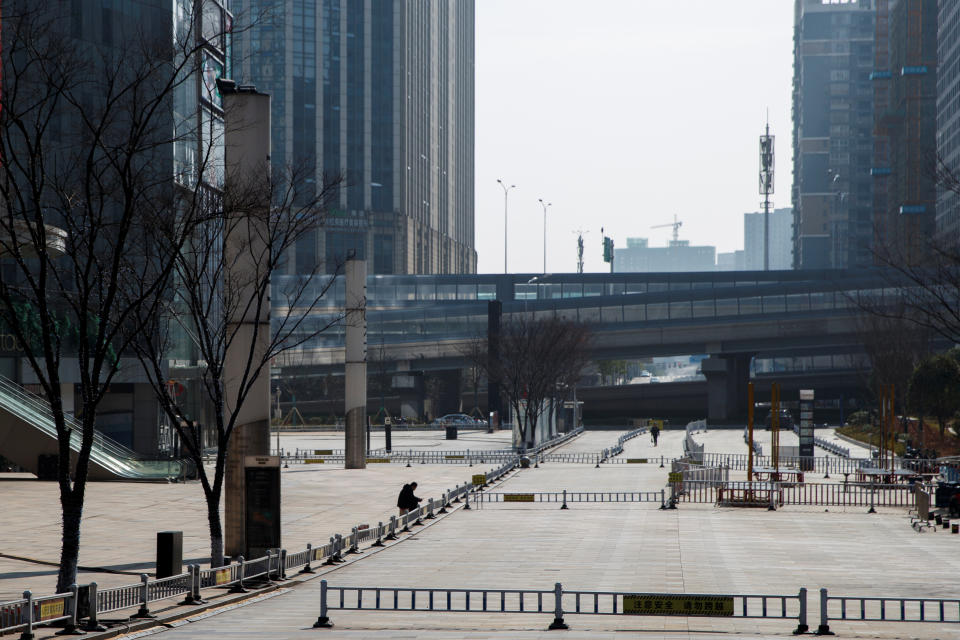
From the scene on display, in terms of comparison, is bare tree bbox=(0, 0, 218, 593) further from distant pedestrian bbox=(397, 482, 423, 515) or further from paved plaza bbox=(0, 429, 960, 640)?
distant pedestrian bbox=(397, 482, 423, 515)

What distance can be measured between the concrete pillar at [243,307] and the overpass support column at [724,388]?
298ft

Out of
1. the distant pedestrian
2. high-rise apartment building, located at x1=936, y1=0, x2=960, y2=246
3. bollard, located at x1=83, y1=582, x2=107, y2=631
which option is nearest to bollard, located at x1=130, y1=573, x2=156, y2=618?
bollard, located at x1=83, y1=582, x2=107, y2=631

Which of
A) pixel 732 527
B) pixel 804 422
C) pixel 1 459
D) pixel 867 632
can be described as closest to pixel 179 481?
pixel 1 459

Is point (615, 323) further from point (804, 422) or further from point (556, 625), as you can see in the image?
point (556, 625)

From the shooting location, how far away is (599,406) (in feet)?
441

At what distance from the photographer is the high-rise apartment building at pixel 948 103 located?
141625 mm

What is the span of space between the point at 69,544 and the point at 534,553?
12.2 meters

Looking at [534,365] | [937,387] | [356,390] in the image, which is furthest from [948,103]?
[356,390]

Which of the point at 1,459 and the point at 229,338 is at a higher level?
the point at 229,338

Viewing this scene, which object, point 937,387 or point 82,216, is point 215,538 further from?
point 937,387

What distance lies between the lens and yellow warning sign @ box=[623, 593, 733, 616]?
18.4 metres

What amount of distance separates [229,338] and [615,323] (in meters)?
91.5

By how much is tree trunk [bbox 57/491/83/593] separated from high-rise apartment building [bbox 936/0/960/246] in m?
131

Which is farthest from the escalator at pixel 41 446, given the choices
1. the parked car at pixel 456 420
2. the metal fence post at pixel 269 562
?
the parked car at pixel 456 420
